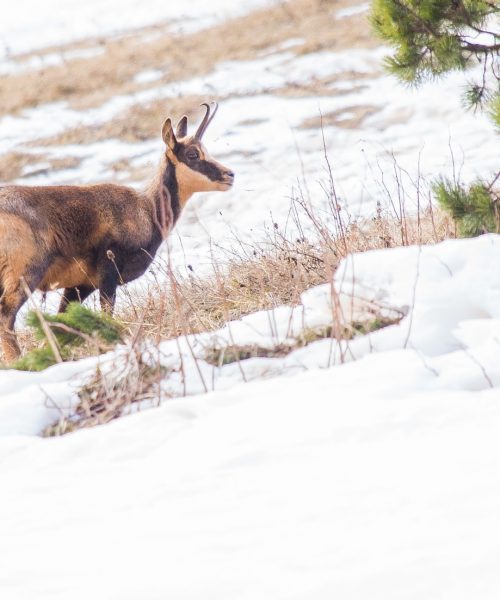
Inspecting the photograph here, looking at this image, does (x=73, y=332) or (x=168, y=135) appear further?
(x=168, y=135)

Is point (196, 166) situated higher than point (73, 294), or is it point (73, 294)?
point (196, 166)

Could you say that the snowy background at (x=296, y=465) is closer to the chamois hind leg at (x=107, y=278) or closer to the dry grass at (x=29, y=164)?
the chamois hind leg at (x=107, y=278)

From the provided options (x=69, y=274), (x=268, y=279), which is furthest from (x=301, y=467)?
(x=69, y=274)

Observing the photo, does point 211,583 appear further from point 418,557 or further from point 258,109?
point 258,109

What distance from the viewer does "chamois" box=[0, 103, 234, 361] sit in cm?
629

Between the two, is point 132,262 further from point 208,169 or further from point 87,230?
→ point 208,169

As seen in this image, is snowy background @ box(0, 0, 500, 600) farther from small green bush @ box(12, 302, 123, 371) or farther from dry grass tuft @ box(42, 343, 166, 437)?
small green bush @ box(12, 302, 123, 371)

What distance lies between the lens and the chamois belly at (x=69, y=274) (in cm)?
662

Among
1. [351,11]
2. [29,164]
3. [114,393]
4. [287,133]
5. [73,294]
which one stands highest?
[114,393]

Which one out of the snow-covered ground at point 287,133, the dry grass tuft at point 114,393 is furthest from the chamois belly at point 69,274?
the dry grass tuft at point 114,393

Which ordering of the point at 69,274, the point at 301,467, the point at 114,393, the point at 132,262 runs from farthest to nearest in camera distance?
the point at 132,262, the point at 69,274, the point at 114,393, the point at 301,467

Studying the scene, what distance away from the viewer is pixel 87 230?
687 cm

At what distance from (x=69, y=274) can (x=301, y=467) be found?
14.7ft

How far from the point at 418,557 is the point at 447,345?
1.39 metres
